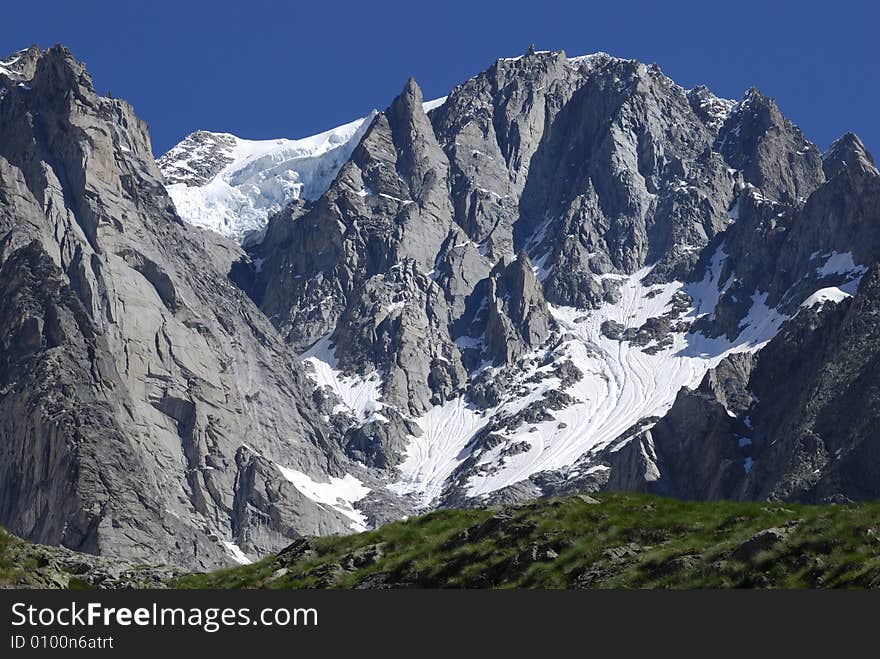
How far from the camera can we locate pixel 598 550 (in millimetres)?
47375

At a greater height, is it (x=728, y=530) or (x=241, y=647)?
(x=728, y=530)

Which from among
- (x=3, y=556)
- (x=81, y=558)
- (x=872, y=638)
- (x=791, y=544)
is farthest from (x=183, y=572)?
(x=872, y=638)

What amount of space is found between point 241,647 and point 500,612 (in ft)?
20.5

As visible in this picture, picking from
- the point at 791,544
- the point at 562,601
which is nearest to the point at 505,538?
the point at 791,544

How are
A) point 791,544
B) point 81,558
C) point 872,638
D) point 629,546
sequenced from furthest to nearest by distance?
point 81,558 → point 629,546 → point 791,544 → point 872,638

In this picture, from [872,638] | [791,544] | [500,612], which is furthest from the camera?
[791,544]

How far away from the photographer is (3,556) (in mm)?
47500

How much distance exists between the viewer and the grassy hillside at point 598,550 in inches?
1695

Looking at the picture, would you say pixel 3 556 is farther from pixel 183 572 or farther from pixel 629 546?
pixel 629 546

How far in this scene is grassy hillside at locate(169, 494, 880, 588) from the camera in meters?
43.1

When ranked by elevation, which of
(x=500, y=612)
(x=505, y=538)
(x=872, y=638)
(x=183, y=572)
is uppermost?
(x=183, y=572)

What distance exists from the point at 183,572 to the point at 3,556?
13.7 m

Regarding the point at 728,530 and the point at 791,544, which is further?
the point at 728,530

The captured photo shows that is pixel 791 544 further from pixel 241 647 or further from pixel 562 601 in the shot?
pixel 241 647
